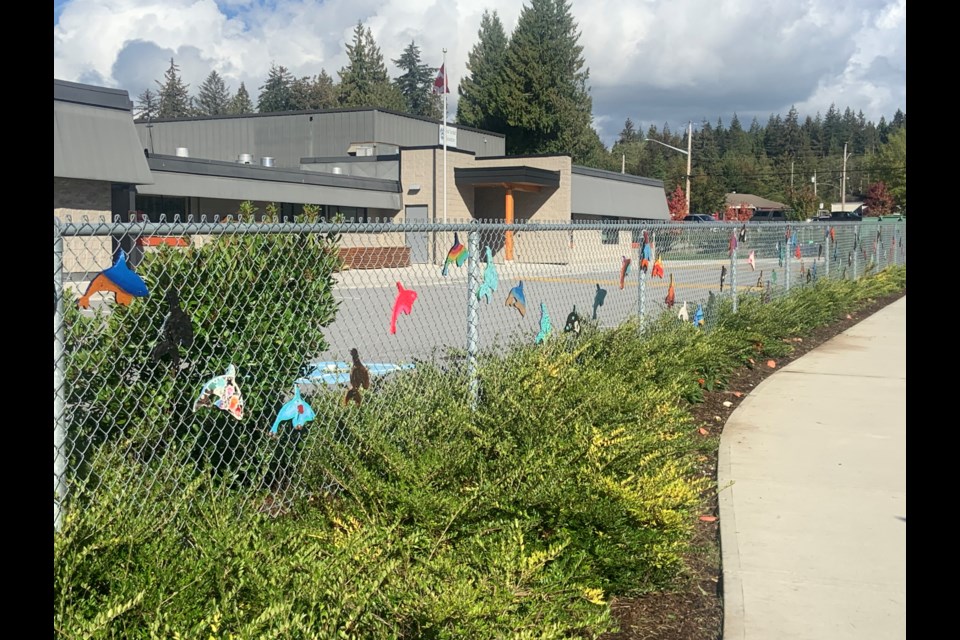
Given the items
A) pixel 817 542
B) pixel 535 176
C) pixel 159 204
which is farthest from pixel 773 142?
pixel 817 542

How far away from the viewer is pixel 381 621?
324 centimetres

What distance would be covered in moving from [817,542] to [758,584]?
0.74 metres

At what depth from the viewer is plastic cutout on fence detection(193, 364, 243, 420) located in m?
4.23

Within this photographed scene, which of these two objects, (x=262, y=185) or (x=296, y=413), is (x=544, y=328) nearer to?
(x=296, y=413)

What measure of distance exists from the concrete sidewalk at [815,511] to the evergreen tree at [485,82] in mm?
59565

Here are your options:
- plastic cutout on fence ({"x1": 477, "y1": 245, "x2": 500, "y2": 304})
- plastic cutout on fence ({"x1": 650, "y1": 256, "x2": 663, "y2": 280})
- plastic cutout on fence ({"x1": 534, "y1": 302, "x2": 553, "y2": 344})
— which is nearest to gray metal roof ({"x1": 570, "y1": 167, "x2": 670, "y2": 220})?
plastic cutout on fence ({"x1": 650, "y1": 256, "x2": 663, "y2": 280})

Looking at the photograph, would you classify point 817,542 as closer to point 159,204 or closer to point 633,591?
point 633,591

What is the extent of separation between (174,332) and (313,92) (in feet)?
379

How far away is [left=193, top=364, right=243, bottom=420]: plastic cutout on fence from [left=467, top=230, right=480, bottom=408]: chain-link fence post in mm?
1939

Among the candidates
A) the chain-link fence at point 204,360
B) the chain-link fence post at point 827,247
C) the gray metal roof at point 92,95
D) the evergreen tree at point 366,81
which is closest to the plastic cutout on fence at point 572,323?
the chain-link fence at point 204,360

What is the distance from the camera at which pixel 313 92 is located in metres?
115

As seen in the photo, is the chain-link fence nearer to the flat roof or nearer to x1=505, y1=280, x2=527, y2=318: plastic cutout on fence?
x1=505, y1=280, x2=527, y2=318: plastic cutout on fence

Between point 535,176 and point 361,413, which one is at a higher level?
point 535,176
